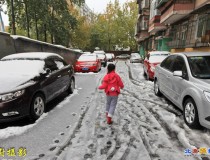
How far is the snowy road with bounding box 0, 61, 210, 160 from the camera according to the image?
2.98m

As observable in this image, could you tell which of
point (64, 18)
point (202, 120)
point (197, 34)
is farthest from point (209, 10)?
point (64, 18)

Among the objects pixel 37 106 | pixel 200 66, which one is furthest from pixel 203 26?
pixel 37 106

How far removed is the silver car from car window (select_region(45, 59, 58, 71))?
360cm

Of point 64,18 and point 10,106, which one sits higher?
point 64,18

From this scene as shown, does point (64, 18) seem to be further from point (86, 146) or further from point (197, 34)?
point (86, 146)

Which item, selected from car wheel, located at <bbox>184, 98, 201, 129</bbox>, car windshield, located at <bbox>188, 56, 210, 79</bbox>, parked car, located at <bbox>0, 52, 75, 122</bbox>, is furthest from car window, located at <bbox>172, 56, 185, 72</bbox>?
parked car, located at <bbox>0, 52, 75, 122</bbox>

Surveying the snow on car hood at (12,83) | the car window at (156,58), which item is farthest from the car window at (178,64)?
the car window at (156,58)

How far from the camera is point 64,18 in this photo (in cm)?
2595

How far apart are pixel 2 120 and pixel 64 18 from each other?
2463cm

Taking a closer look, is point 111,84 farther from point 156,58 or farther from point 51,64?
point 156,58

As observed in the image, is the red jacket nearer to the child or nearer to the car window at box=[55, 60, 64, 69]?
the child

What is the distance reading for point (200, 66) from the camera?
4449mm

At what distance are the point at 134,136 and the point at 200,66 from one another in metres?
2.53

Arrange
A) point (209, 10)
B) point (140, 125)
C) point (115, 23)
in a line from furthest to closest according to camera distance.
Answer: point (115, 23)
point (209, 10)
point (140, 125)
